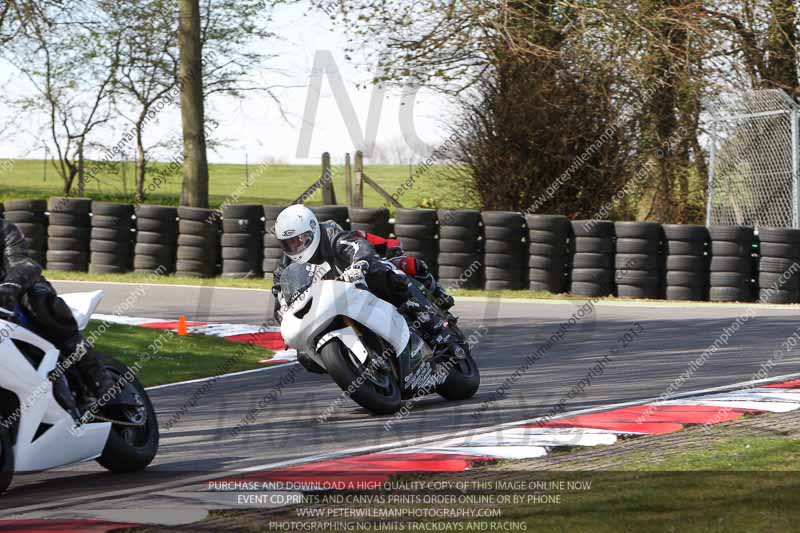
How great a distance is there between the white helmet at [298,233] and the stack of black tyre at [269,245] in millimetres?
11473

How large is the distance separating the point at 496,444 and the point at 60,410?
2443mm

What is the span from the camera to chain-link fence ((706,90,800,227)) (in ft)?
60.1

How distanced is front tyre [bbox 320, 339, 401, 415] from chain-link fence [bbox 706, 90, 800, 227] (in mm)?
10964

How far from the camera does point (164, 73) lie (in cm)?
3334

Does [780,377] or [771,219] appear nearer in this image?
[780,377]

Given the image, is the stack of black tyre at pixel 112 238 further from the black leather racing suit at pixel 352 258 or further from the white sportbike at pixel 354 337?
the white sportbike at pixel 354 337

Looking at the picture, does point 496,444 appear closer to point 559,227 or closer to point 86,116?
point 559,227

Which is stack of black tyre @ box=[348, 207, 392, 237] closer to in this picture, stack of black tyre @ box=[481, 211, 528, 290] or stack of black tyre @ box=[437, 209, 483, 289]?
stack of black tyre @ box=[437, 209, 483, 289]

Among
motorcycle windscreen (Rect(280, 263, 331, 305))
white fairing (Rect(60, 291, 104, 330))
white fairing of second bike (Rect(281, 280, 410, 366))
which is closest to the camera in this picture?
white fairing (Rect(60, 291, 104, 330))

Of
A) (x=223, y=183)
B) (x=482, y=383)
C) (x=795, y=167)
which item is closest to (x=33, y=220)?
(x=795, y=167)

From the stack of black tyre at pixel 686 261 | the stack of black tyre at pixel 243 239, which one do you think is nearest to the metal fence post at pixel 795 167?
the stack of black tyre at pixel 686 261

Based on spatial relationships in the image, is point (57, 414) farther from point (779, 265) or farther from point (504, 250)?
point (779, 265)

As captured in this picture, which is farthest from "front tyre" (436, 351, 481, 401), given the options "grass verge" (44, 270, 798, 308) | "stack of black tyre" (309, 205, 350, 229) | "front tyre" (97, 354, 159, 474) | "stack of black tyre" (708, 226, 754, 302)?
"stack of black tyre" (309, 205, 350, 229)

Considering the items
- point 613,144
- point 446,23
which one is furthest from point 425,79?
point 613,144
